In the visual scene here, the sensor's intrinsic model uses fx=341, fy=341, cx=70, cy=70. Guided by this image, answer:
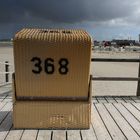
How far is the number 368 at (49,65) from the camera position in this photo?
4.94 metres

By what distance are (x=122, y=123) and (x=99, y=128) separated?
496 mm

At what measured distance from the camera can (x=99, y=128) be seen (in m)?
5.30

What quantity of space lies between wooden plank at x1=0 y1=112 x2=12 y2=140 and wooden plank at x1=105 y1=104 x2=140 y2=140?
1.75m

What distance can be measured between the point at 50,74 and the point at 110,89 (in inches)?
276

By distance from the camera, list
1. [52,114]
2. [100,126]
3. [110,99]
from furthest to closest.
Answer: [110,99] < [100,126] < [52,114]

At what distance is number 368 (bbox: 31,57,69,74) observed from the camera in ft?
16.2

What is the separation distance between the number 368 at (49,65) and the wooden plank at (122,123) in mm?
1290

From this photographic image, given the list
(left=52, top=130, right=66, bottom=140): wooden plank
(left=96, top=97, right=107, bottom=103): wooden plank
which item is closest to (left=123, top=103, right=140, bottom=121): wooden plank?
(left=96, top=97, right=107, bottom=103): wooden plank

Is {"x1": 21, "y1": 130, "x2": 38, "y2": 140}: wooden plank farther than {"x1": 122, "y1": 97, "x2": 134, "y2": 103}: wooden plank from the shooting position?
No

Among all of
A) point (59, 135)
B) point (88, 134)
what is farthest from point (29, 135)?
point (88, 134)

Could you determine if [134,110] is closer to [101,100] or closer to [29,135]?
[101,100]

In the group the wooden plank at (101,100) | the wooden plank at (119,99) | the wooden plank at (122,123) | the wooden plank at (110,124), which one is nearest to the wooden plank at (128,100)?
the wooden plank at (119,99)

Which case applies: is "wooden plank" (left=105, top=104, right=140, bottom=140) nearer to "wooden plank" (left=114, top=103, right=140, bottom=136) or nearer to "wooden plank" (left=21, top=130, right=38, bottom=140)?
"wooden plank" (left=114, top=103, right=140, bottom=136)

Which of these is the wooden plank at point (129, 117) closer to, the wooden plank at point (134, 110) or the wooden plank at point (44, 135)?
the wooden plank at point (134, 110)
